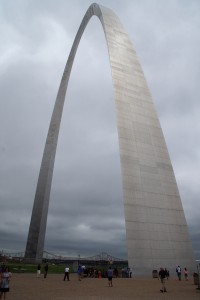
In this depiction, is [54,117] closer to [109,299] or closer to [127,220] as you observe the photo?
[127,220]

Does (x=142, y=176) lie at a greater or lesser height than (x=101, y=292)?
greater

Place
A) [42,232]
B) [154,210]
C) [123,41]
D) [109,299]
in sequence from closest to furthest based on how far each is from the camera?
[109,299], [154,210], [123,41], [42,232]

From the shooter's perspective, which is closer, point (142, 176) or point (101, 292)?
point (101, 292)

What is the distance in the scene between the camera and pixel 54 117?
41531 mm

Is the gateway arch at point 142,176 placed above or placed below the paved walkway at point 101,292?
above

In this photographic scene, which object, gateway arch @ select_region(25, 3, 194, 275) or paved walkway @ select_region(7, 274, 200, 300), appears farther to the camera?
gateway arch @ select_region(25, 3, 194, 275)

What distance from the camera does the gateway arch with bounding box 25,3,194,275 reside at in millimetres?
22016

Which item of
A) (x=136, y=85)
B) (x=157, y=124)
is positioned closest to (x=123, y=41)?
(x=136, y=85)

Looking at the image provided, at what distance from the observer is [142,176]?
24328 millimetres

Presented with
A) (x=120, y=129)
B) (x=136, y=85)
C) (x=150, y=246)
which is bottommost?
(x=150, y=246)

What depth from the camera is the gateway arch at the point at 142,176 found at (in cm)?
2202

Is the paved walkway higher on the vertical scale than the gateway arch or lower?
lower

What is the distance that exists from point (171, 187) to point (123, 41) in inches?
606

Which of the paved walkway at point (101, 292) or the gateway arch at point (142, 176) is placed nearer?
the paved walkway at point (101, 292)
